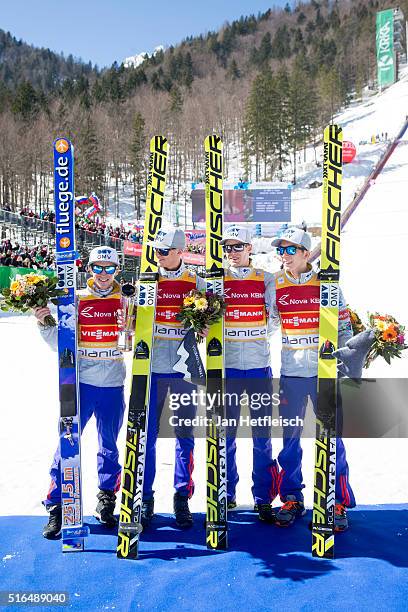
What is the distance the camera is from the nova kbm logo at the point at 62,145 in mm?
3617

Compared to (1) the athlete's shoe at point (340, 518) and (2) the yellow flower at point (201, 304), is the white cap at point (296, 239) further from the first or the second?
(1) the athlete's shoe at point (340, 518)

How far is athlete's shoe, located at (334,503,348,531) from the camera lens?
12.3 ft

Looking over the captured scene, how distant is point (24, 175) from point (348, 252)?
31.7 meters

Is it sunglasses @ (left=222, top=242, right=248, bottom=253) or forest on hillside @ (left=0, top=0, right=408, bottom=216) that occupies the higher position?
forest on hillside @ (left=0, top=0, right=408, bottom=216)

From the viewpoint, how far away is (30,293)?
359cm

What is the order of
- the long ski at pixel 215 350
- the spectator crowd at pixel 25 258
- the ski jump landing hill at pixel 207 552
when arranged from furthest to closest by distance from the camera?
the spectator crowd at pixel 25 258, the long ski at pixel 215 350, the ski jump landing hill at pixel 207 552

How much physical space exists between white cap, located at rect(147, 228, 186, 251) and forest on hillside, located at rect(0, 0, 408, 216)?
44900mm

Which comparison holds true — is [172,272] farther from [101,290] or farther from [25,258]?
[25,258]

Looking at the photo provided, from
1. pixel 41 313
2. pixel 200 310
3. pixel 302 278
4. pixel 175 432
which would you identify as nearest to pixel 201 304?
pixel 200 310

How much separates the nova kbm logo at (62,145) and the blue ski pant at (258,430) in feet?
6.35

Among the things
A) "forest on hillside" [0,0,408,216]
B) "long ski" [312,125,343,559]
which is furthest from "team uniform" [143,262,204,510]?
"forest on hillside" [0,0,408,216]

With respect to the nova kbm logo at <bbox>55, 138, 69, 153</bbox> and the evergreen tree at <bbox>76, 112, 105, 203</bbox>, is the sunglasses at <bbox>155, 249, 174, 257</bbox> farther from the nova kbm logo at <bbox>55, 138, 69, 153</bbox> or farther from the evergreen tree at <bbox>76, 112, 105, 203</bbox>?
the evergreen tree at <bbox>76, 112, 105, 203</bbox>

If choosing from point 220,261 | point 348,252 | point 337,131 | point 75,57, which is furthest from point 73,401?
point 75,57

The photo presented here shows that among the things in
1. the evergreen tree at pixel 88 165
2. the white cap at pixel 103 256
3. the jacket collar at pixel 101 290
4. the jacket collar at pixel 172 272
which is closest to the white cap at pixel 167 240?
the jacket collar at pixel 172 272
